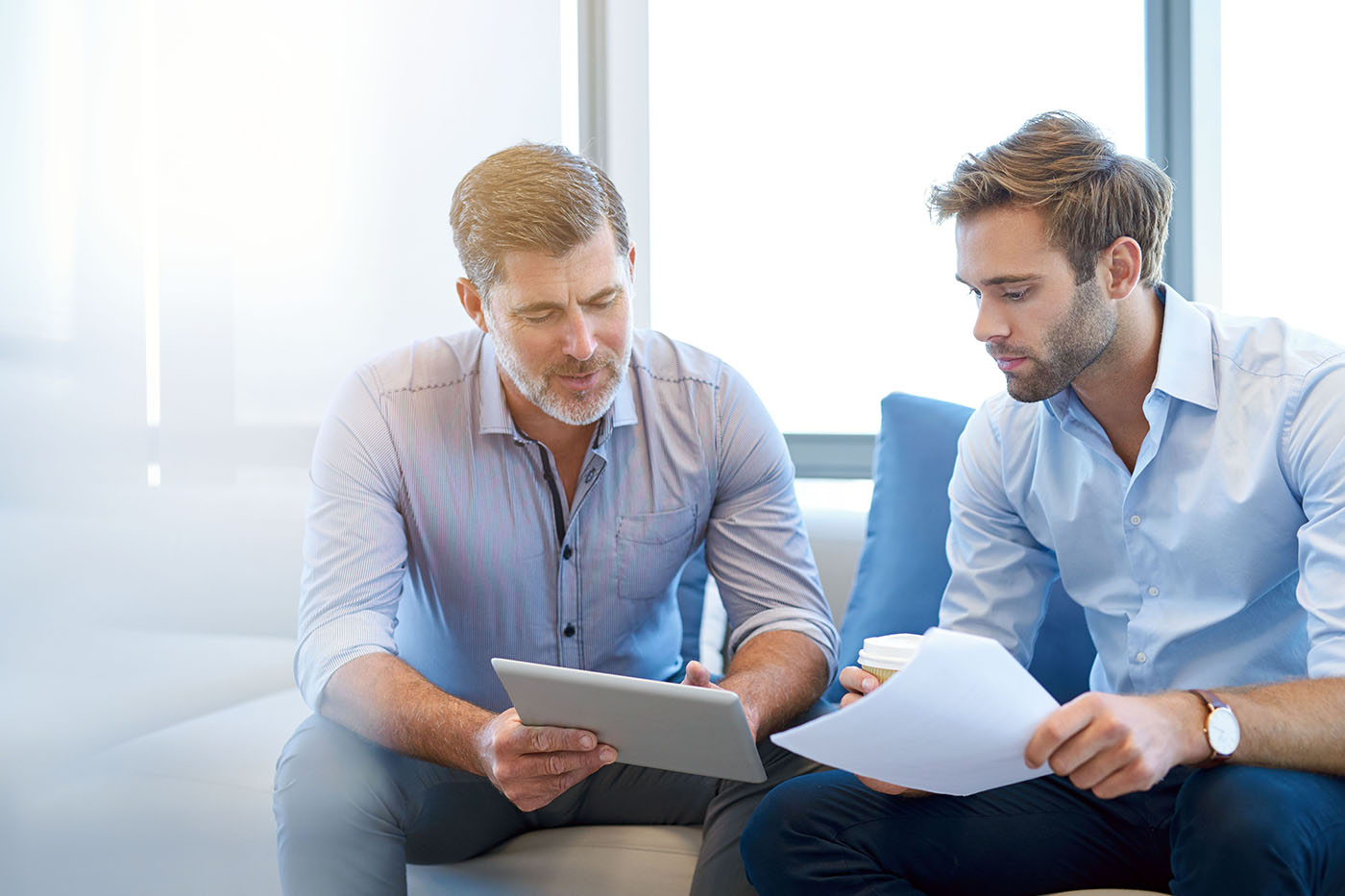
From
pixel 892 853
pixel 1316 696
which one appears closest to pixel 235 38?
pixel 892 853

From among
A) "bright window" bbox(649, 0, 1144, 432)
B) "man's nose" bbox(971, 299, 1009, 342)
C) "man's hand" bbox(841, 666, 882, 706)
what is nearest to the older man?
"man's hand" bbox(841, 666, 882, 706)

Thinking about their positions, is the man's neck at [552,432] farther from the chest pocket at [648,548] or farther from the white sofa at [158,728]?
the white sofa at [158,728]

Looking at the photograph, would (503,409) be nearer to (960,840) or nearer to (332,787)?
(332,787)

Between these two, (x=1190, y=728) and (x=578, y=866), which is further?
(x=578, y=866)

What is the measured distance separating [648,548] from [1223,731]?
794 mm

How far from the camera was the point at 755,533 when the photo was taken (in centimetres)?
163

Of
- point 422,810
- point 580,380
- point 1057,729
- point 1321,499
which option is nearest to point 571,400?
point 580,380

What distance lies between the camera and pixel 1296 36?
2191 mm

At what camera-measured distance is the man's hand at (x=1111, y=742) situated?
95 cm

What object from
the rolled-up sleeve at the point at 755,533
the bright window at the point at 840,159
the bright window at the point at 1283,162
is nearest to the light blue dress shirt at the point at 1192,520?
the rolled-up sleeve at the point at 755,533

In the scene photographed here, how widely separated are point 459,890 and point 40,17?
4.18ft

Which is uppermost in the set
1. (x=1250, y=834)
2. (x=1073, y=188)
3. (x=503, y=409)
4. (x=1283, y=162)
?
(x=1283, y=162)

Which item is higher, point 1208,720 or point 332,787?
point 1208,720

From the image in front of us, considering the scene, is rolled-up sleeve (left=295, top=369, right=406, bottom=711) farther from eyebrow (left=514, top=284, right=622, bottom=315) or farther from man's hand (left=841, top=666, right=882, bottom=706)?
man's hand (left=841, top=666, right=882, bottom=706)
